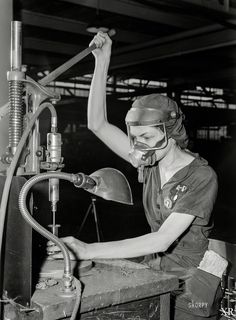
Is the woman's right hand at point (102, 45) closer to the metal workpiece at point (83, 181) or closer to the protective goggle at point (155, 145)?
the protective goggle at point (155, 145)

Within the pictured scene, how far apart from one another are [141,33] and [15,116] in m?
7.12

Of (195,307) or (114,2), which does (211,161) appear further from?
(195,307)

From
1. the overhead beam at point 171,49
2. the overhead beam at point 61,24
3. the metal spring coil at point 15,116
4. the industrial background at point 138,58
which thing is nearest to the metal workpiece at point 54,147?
Result: the metal spring coil at point 15,116

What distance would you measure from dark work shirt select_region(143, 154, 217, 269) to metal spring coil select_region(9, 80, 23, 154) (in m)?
0.74

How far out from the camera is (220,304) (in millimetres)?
1915

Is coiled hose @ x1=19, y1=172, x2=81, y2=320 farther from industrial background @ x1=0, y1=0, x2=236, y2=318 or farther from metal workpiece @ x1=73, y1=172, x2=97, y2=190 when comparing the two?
industrial background @ x1=0, y1=0, x2=236, y2=318

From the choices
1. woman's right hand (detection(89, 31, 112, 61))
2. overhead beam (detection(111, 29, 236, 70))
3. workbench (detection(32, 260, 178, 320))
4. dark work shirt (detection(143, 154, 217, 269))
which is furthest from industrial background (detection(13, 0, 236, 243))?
workbench (detection(32, 260, 178, 320))

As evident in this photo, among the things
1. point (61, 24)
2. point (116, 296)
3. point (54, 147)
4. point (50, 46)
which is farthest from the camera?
point (50, 46)

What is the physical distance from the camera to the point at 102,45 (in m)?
1.90

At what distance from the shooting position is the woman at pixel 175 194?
1744mm

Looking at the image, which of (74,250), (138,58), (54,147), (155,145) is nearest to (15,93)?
(54,147)

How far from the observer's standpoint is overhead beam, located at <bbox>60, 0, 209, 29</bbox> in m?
6.45

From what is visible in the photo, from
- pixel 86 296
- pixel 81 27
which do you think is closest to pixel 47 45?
pixel 81 27

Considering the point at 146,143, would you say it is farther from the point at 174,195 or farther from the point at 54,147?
the point at 54,147
